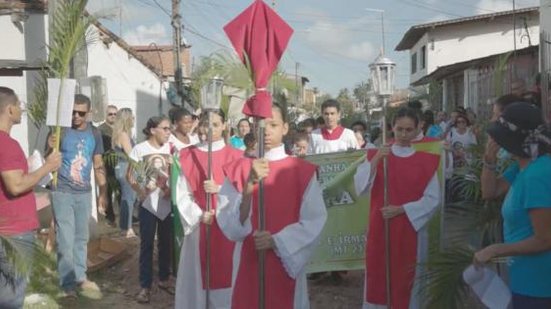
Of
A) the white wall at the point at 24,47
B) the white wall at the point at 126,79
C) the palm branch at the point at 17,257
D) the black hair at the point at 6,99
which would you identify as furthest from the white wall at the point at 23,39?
the palm branch at the point at 17,257

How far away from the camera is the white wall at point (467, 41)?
105 feet

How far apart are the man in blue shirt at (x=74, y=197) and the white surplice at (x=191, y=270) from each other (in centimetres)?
140

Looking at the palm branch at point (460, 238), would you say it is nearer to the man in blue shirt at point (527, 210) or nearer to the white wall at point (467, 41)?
the man in blue shirt at point (527, 210)

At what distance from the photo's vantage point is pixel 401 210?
4.57 metres

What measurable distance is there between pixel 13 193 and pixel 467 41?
3134 cm

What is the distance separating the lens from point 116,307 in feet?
20.2

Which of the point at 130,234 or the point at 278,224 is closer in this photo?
the point at 278,224

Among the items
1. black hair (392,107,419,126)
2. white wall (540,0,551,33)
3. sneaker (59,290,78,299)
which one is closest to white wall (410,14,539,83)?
white wall (540,0,551,33)

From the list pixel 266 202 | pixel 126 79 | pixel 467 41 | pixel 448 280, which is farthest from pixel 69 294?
pixel 467 41

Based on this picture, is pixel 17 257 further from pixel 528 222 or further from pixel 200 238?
pixel 528 222

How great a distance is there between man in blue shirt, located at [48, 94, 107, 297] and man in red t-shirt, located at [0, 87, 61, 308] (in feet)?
5.35

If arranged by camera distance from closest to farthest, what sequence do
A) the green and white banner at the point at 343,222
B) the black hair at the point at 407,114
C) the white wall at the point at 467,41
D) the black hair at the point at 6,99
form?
the black hair at the point at 6,99
the black hair at the point at 407,114
the green and white banner at the point at 343,222
the white wall at the point at 467,41

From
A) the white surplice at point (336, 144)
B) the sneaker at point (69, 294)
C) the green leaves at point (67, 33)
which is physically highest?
the green leaves at point (67, 33)

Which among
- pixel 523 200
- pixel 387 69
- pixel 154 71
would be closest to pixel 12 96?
pixel 387 69
